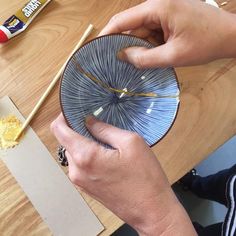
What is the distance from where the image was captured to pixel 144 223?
429 millimetres

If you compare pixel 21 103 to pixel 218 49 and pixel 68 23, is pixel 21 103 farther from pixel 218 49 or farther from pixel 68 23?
pixel 218 49

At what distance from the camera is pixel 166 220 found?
432 mm

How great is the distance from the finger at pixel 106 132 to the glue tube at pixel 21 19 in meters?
0.22

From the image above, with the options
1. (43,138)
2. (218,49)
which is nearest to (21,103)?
(43,138)

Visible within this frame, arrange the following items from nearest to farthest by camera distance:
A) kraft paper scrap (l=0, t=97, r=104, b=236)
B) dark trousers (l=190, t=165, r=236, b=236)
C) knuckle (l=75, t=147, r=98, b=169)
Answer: knuckle (l=75, t=147, r=98, b=169) → kraft paper scrap (l=0, t=97, r=104, b=236) → dark trousers (l=190, t=165, r=236, b=236)

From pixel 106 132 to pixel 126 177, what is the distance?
6 centimetres

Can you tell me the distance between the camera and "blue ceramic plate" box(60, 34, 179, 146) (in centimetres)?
48

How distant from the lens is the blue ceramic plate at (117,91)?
475mm

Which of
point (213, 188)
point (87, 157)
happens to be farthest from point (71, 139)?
point (213, 188)

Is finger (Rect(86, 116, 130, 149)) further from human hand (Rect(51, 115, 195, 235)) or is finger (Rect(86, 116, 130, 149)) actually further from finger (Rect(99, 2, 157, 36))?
finger (Rect(99, 2, 157, 36))

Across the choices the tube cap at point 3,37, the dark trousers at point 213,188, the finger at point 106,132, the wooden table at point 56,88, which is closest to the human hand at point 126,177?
the finger at point 106,132

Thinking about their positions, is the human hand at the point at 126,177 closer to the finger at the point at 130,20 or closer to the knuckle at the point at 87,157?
the knuckle at the point at 87,157

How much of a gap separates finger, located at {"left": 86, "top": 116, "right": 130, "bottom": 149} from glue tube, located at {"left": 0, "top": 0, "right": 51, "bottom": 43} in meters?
0.22

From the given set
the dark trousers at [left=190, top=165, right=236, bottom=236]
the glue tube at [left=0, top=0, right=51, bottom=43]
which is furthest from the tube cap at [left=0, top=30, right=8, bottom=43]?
the dark trousers at [left=190, top=165, right=236, bottom=236]
